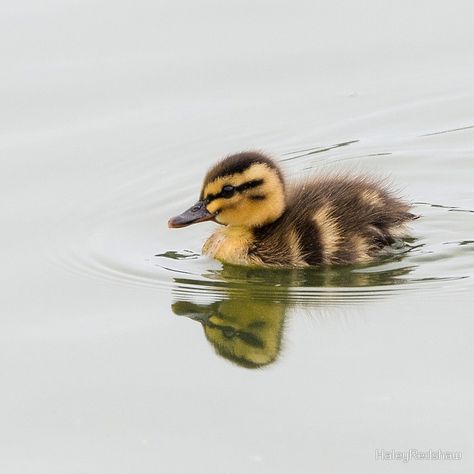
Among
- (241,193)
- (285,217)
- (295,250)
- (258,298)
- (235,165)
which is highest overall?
(235,165)

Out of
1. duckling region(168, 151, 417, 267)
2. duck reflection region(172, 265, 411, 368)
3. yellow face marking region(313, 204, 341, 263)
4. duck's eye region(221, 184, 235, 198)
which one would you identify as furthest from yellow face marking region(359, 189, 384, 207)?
duck's eye region(221, 184, 235, 198)

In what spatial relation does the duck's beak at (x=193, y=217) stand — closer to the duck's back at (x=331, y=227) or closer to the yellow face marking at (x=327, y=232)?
the duck's back at (x=331, y=227)

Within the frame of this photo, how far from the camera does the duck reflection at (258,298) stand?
5016 millimetres

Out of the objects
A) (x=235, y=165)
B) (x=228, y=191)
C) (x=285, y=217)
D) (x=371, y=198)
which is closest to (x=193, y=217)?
(x=228, y=191)

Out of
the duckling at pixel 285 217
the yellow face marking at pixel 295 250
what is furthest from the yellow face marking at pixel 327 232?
the yellow face marking at pixel 295 250

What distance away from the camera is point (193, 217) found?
5.89m

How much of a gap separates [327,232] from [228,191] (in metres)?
0.47

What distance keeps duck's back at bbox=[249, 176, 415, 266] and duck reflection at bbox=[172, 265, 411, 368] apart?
7 centimetres

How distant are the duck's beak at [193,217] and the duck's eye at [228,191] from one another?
0.37 feet

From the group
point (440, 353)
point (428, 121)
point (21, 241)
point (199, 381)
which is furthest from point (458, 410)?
point (428, 121)

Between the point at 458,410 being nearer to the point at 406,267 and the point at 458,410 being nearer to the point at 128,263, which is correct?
the point at 406,267

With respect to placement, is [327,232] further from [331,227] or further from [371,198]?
[371,198]

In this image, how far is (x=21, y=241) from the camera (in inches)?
240

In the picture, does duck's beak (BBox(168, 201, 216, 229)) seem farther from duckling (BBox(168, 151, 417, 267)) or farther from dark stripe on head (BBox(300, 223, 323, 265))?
dark stripe on head (BBox(300, 223, 323, 265))
